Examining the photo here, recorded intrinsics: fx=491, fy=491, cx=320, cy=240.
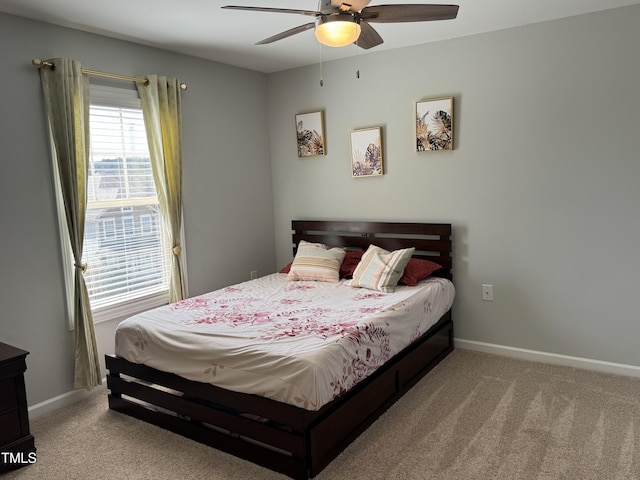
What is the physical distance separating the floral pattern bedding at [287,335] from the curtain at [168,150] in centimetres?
45

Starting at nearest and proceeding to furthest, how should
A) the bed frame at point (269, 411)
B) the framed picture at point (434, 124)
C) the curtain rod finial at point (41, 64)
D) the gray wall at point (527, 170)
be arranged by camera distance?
the bed frame at point (269, 411) < the curtain rod finial at point (41, 64) < the gray wall at point (527, 170) < the framed picture at point (434, 124)

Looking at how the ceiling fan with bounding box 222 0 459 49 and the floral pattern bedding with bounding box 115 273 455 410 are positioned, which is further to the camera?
the floral pattern bedding with bounding box 115 273 455 410

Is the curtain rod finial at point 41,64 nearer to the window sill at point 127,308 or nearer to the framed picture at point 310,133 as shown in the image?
the window sill at point 127,308

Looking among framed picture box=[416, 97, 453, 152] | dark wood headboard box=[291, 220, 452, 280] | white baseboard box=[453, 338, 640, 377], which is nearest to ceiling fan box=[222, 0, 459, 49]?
framed picture box=[416, 97, 453, 152]

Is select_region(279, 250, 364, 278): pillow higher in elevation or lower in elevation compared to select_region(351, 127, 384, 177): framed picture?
lower

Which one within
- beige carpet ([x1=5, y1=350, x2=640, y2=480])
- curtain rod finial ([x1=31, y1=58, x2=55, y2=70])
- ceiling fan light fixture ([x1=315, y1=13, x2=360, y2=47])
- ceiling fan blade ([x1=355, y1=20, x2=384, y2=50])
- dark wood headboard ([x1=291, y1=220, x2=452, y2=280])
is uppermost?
curtain rod finial ([x1=31, y1=58, x2=55, y2=70])

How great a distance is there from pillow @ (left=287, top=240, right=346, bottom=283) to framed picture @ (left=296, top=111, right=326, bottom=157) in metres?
0.94

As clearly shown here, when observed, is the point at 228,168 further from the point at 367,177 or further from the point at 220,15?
the point at 220,15

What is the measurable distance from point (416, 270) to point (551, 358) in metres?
1.15

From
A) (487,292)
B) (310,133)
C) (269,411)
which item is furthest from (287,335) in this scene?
(310,133)

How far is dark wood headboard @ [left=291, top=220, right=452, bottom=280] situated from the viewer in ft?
12.8

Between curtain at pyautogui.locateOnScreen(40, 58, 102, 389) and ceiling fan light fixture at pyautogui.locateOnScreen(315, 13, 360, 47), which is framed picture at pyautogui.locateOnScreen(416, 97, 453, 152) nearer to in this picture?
ceiling fan light fixture at pyautogui.locateOnScreen(315, 13, 360, 47)

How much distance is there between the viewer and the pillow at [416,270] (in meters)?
3.67

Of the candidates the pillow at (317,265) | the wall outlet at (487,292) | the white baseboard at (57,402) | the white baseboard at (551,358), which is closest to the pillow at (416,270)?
the wall outlet at (487,292)
